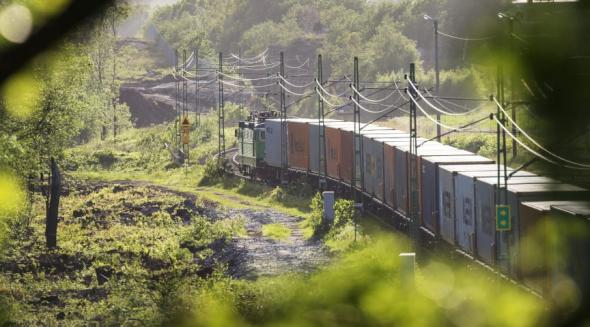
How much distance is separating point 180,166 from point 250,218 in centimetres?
2576

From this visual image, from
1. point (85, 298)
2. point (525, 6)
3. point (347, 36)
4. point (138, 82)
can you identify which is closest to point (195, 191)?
point (525, 6)

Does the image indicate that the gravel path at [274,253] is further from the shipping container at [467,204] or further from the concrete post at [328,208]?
the shipping container at [467,204]

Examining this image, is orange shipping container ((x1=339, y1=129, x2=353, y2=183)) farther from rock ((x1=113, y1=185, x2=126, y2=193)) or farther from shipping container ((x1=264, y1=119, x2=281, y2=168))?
rock ((x1=113, y1=185, x2=126, y2=193))

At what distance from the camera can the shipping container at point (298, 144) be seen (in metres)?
48.1

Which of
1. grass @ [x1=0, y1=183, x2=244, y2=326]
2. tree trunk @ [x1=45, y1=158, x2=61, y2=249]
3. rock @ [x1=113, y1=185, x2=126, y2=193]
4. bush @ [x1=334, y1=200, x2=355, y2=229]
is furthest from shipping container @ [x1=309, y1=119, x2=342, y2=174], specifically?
tree trunk @ [x1=45, y1=158, x2=61, y2=249]

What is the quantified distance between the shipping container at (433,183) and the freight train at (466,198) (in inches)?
1.1

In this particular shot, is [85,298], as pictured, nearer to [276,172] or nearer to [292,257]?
[292,257]

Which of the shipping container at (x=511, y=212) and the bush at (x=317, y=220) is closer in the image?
the shipping container at (x=511, y=212)

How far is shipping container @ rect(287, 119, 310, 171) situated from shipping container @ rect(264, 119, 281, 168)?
102cm

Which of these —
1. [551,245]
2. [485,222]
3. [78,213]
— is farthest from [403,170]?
[78,213]

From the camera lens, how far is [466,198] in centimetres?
2289

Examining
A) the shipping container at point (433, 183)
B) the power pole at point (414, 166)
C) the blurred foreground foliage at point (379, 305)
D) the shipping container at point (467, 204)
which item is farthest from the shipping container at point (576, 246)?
the power pole at point (414, 166)

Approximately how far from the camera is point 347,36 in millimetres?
120938

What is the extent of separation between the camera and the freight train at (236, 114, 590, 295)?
1625 cm
